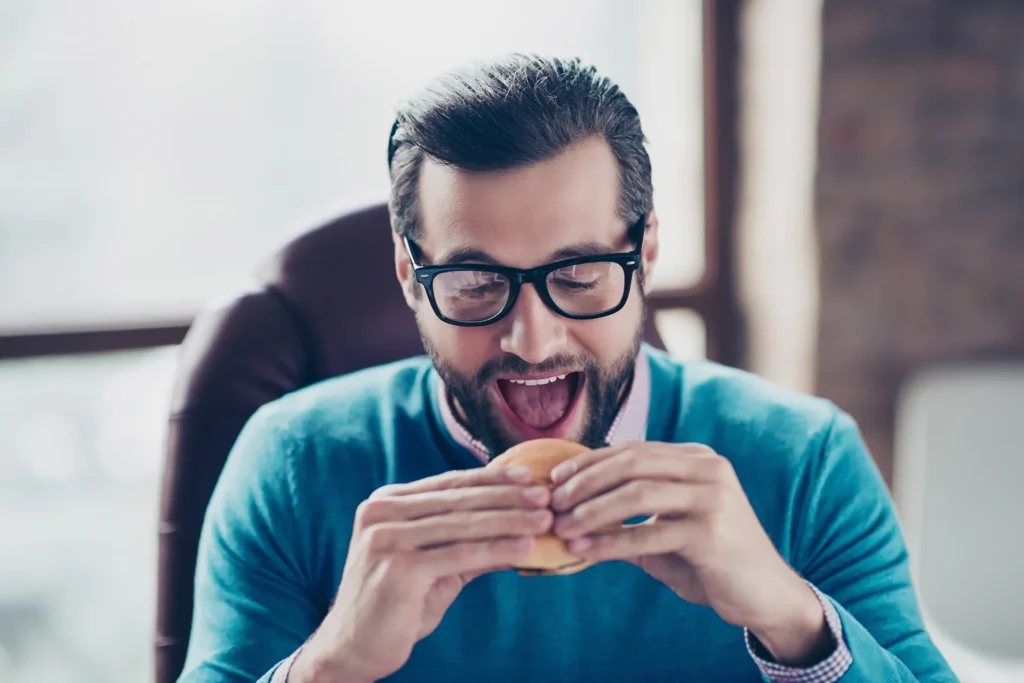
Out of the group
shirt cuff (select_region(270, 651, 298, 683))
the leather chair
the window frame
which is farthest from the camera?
the window frame

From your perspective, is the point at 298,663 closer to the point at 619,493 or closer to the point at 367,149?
the point at 619,493

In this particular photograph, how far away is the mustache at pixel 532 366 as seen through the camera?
0.97m

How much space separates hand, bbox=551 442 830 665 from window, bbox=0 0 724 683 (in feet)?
4.02

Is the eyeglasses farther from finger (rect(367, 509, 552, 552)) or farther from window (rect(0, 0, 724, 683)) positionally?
window (rect(0, 0, 724, 683))

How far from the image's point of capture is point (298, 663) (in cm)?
89

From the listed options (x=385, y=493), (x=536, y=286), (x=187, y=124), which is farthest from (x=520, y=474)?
(x=187, y=124)

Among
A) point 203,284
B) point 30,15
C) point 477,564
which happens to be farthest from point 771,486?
point 30,15

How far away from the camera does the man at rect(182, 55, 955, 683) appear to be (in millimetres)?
801

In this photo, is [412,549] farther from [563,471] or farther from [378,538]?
[563,471]

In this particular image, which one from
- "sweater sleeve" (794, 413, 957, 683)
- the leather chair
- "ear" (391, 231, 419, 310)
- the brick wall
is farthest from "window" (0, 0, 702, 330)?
"sweater sleeve" (794, 413, 957, 683)

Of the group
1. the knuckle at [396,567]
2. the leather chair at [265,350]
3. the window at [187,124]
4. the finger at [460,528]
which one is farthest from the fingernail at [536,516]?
the window at [187,124]

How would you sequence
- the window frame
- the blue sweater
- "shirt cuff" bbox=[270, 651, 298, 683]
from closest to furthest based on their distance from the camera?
1. "shirt cuff" bbox=[270, 651, 298, 683]
2. the blue sweater
3. the window frame

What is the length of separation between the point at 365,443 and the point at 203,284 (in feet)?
3.71

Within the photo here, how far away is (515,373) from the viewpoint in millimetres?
982
